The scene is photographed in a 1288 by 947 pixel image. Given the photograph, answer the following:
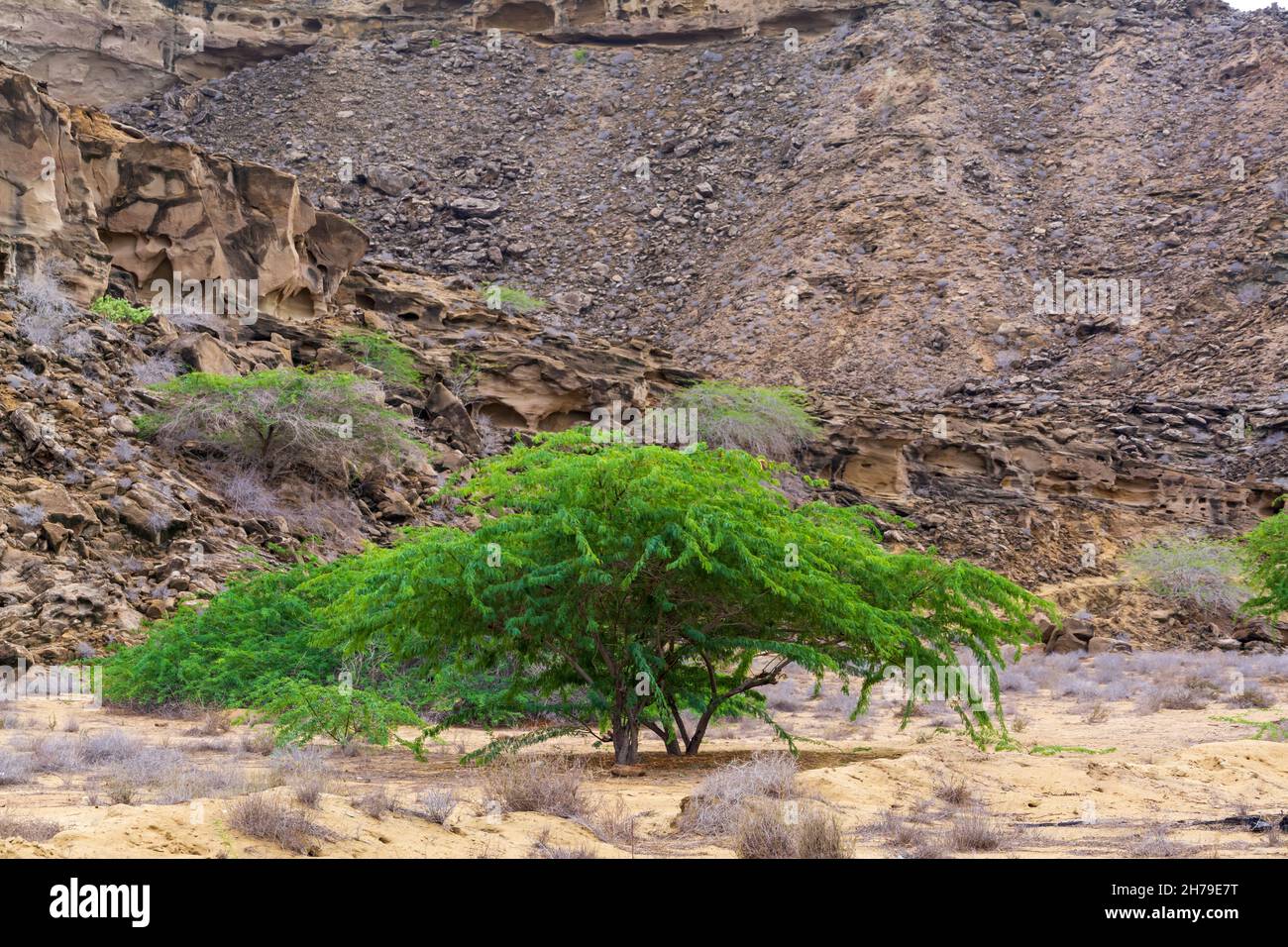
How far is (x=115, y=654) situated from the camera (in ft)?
45.7

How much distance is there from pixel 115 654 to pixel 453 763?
6153 millimetres

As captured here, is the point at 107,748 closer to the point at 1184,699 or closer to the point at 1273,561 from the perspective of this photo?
the point at 1184,699

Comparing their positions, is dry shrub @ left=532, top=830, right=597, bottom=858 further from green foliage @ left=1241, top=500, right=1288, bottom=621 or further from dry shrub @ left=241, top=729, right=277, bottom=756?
green foliage @ left=1241, top=500, right=1288, bottom=621

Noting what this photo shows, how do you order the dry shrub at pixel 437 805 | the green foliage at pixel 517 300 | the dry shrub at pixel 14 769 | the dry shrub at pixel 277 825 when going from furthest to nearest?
the green foliage at pixel 517 300 < the dry shrub at pixel 14 769 < the dry shrub at pixel 437 805 < the dry shrub at pixel 277 825

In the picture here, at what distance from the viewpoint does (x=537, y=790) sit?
275 inches

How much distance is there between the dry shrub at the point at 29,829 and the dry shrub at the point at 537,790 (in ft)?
7.67

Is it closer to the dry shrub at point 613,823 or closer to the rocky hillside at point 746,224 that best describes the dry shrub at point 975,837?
the dry shrub at point 613,823

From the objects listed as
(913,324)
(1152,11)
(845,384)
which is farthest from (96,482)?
(1152,11)

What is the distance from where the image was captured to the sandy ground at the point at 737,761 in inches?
220

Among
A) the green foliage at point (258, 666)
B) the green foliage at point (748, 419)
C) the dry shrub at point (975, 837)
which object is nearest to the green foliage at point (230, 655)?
the green foliage at point (258, 666)

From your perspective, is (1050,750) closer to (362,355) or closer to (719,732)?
(719,732)

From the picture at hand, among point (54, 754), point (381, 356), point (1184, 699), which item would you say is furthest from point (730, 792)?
point (381, 356)

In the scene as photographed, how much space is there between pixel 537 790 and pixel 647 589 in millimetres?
2994
